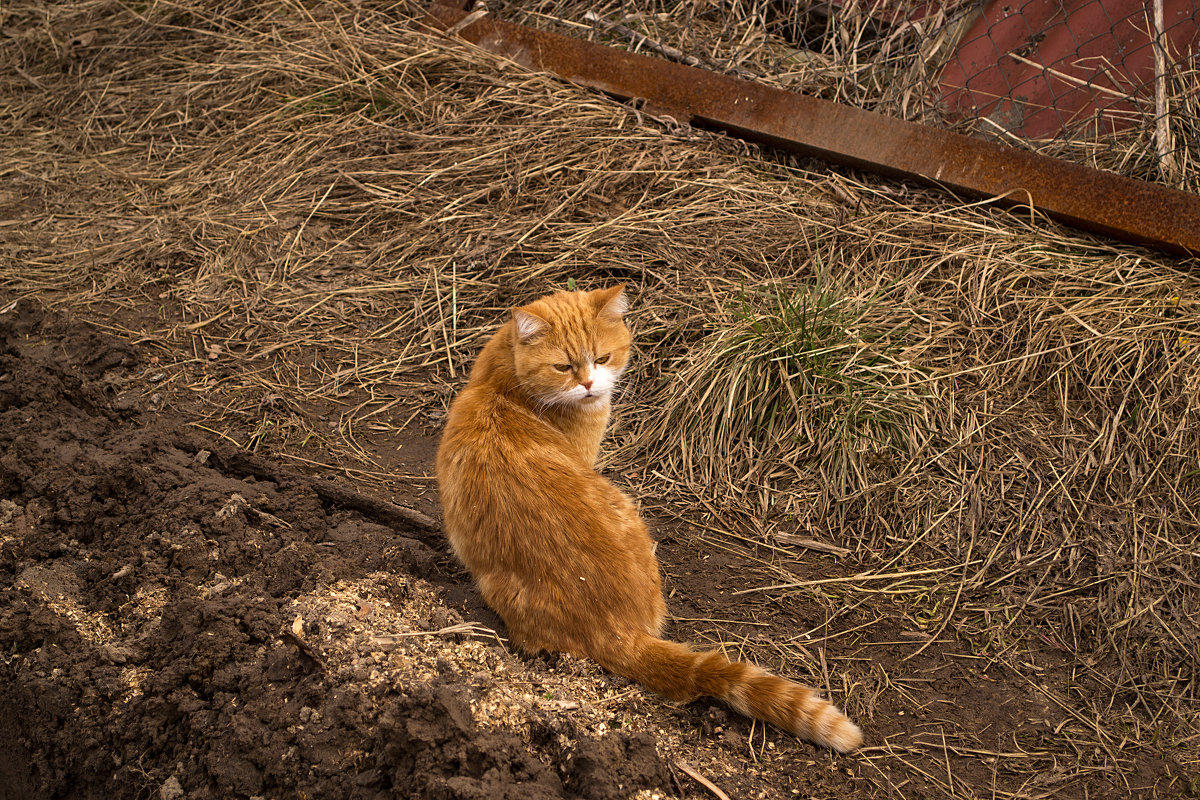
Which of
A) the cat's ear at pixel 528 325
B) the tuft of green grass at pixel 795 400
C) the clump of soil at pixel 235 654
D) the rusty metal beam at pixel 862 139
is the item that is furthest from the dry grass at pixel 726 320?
the cat's ear at pixel 528 325

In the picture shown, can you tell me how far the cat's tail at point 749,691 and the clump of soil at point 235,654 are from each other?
0.83 ft

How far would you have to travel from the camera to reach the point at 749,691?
218 cm

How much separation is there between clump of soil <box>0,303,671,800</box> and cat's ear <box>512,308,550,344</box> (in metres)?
0.85

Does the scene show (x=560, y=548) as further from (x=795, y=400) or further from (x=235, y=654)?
(x=795, y=400)

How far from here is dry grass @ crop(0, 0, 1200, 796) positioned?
109 inches

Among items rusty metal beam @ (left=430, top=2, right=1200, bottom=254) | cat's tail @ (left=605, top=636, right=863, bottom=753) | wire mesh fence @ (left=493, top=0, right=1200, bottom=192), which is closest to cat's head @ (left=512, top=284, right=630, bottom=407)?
cat's tail @ (left=605, top=636, right=863, bottom=753)

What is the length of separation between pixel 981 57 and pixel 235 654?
182 inches

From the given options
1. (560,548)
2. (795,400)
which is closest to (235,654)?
(560,548)

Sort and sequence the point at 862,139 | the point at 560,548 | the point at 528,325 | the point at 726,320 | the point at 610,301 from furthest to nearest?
1. the point at 862,139
2. the point at 726,320
3. the point at 610,301
4. the point at 528,325
5. the point at 560,548

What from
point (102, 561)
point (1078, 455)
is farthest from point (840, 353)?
point (102, 561)

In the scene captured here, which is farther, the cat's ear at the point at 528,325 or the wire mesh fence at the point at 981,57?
the wire mesh fence at the point at 981,57

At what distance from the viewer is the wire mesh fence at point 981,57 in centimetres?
381

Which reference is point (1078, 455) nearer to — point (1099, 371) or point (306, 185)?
point (1099, 371)

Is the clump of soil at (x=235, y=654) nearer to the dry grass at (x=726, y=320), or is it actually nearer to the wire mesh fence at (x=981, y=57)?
the dry grass at (x=726, y=320)
